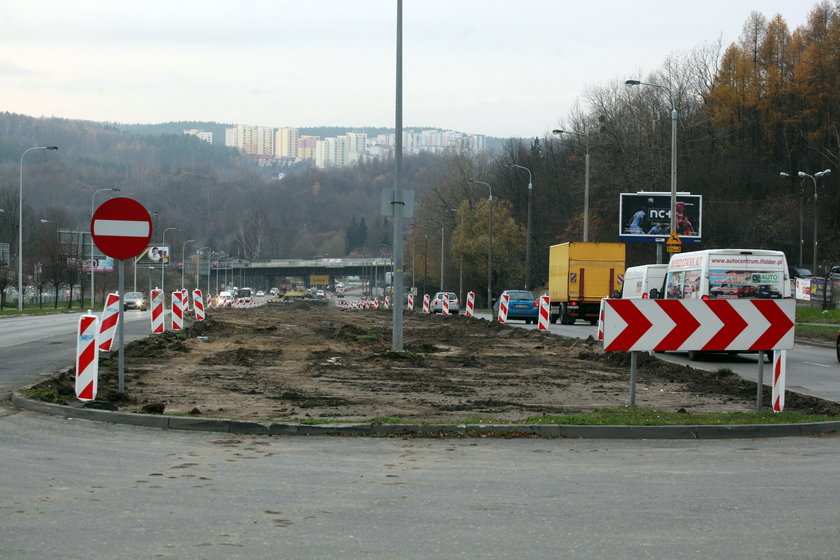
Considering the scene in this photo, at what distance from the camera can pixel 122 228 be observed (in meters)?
13.0

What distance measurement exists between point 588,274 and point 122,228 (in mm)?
33370

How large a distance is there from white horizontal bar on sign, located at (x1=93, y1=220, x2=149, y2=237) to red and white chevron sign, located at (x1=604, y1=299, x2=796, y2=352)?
5.90 metres

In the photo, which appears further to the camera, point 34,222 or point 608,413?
point 34,222

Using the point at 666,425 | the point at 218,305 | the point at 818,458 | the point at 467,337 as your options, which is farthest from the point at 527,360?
the point at 218,305

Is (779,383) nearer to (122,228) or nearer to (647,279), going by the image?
(122,228)

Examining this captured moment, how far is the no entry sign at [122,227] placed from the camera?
12875 millimetres

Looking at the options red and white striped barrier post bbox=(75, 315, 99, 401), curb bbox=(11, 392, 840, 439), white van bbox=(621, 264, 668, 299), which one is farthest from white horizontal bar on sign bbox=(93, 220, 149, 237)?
white van bbox=(621, 264, 668, 299)

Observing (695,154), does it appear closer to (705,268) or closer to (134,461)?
(705,268)

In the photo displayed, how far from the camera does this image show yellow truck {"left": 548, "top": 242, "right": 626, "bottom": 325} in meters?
44.3

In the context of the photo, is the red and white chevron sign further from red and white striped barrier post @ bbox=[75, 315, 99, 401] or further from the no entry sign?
red and white striped barrier post @ bbox=[75, 315, 99, 401]

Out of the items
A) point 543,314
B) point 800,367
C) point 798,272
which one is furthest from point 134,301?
point 800,367

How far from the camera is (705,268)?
23.7 meters

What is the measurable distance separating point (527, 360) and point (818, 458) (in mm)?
12885

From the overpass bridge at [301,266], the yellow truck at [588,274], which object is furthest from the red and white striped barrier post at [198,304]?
the overpass bridge at [301,266]
